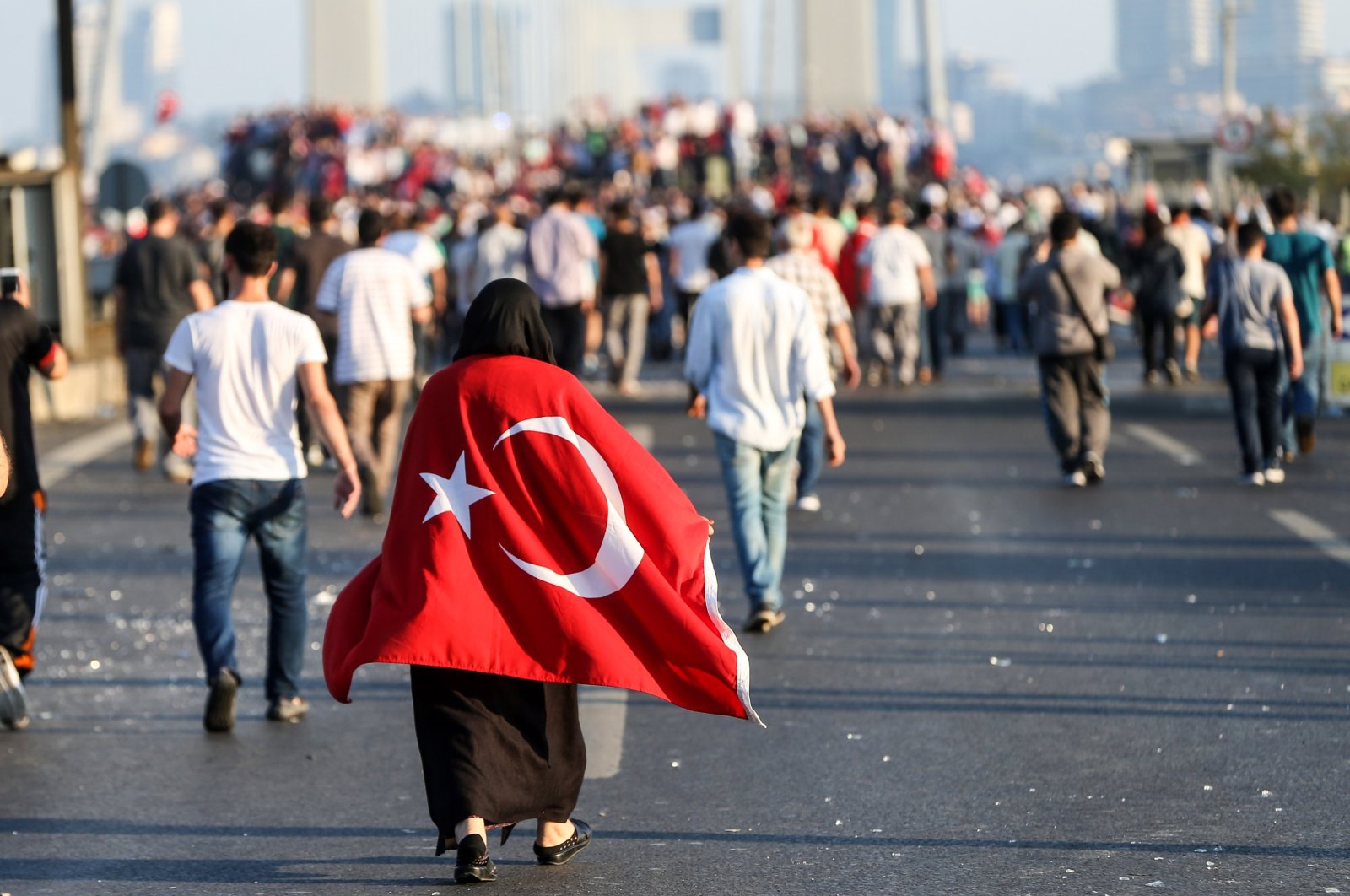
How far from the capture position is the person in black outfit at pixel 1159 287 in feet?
64.8

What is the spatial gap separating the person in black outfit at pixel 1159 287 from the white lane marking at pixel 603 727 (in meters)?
12.5

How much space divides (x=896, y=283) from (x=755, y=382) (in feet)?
34.9

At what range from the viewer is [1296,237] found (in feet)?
46.2

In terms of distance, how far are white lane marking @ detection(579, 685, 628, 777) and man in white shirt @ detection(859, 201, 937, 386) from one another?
1174 cm

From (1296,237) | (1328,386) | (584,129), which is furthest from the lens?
(584,129)

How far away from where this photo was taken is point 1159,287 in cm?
1978

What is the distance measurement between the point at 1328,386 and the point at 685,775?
10589 mm

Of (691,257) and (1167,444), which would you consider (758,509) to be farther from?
(691,257)

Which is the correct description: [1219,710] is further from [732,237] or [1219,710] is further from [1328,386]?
[1328,386]

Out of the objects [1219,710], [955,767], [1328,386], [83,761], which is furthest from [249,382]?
[1328,386]

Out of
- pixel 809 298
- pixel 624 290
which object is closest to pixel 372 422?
pixel 809 298

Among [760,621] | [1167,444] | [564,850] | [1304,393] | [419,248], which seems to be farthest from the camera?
[419,248]

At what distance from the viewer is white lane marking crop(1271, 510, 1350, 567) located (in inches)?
425

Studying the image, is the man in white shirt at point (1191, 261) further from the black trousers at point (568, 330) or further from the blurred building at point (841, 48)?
the blurred building at point (841, 48)
